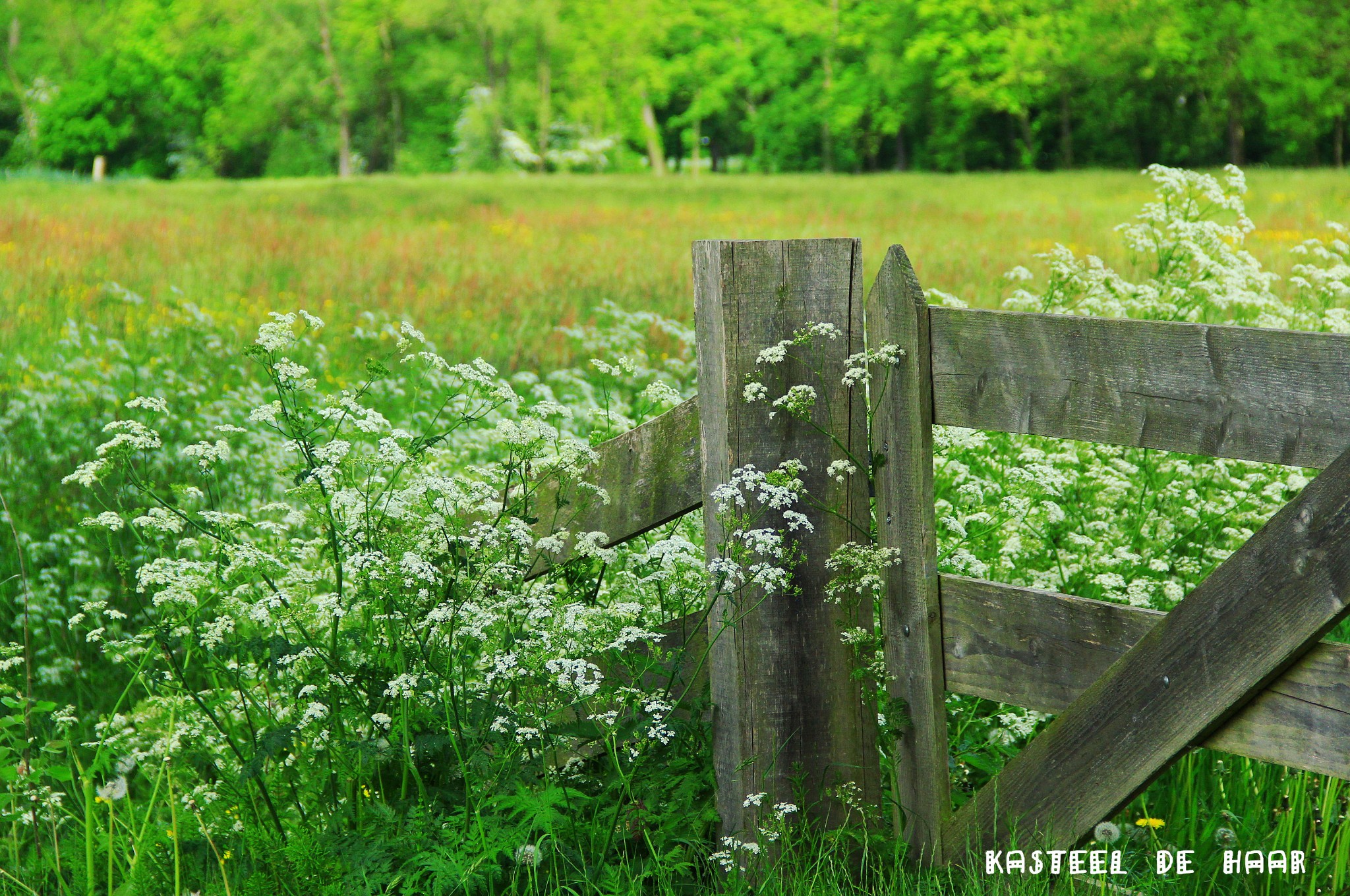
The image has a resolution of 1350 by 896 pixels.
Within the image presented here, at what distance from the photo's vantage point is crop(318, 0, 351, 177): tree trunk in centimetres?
5797

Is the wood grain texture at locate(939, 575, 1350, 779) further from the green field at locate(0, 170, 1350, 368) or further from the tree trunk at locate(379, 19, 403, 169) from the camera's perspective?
the tree trunk at locate(379, 19, 403, 169)

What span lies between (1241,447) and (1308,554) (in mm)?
195

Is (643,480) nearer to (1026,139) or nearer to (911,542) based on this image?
(911,542)

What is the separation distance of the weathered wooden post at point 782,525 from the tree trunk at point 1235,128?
170 ft

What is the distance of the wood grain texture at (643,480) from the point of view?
94.7 inches

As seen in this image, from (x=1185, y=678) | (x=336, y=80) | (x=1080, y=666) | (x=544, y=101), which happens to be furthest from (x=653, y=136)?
(x=1185, y=678)

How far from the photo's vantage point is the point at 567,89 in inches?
2459

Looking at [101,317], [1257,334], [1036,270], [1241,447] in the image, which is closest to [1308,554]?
[1241,447]

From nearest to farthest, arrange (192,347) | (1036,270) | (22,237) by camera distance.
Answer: (192,347) → (1036,270) → (22,237)

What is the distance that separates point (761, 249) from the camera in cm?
221

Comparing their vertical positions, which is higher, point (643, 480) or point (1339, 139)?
point (1339, 139)

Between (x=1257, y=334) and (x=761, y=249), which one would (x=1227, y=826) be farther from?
(x=761, y=249)

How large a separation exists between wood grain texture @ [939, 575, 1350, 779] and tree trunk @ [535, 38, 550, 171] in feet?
180

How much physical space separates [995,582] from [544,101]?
59.0m
